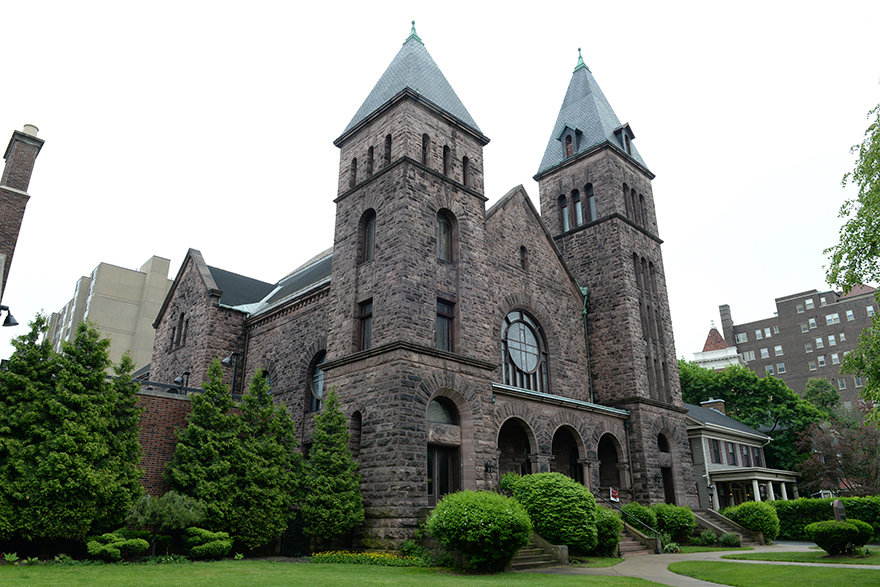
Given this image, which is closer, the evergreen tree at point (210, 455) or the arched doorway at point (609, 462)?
the evergreen tree at point (210, 455)

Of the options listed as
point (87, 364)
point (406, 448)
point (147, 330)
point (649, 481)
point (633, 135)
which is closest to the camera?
point (87, 364)

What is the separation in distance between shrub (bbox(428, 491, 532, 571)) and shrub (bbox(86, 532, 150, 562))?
6.87 meters

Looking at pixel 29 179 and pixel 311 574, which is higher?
pixel 29 179

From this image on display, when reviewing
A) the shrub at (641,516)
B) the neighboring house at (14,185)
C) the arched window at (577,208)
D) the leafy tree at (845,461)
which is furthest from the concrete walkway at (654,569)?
the leafy tree at (845,461)

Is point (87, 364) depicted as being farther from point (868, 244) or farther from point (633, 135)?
point (633, 135)

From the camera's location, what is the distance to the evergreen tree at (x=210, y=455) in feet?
52.2

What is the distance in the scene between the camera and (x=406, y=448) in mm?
17453

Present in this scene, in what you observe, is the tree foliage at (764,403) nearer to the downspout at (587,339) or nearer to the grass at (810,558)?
the downspout at (587,339)

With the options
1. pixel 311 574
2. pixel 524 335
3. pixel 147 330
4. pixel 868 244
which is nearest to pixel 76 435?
pixel 311 574

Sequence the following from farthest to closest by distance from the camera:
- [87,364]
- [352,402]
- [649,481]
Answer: [649,481] < [352,402] < [87,364]

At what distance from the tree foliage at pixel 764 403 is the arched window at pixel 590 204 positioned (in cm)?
2401

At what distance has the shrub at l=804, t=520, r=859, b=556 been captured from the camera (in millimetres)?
17109

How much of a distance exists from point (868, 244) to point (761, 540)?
15.5 m

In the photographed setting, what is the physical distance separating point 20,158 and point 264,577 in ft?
67.5
